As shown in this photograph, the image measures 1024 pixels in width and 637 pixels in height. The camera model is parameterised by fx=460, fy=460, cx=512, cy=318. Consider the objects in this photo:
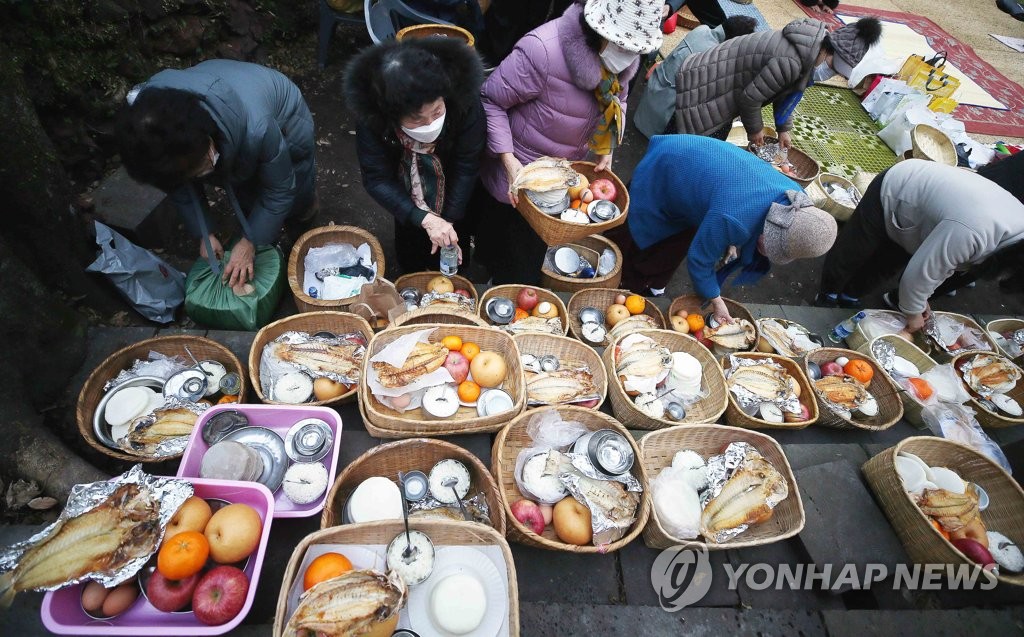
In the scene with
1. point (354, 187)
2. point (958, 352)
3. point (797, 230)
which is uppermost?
point (797, 230)

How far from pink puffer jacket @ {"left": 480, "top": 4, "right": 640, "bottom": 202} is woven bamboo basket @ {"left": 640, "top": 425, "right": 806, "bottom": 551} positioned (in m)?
2.11

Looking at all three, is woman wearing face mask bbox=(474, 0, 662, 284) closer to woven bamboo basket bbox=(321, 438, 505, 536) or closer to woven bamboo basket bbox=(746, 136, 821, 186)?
woven bamboo basket bbox=(321, 438, 505, 536)

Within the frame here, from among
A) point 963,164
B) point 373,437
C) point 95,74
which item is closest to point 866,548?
point 373,437

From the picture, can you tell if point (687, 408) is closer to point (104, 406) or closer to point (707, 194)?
point (707, 194)

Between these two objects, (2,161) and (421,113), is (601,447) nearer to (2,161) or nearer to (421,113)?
(421,113)

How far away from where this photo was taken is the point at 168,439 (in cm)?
261

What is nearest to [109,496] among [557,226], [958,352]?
[557,226]

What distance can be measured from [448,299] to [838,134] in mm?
7317

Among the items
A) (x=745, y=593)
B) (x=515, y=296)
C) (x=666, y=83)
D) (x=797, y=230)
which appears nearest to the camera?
(x=745, y=593)

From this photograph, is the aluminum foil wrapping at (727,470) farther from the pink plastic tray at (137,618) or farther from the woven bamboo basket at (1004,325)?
the woven bamboo basket at (1004,325)

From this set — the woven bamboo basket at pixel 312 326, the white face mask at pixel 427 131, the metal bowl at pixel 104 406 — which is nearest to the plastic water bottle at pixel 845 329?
the white face mask at pixel 427 131

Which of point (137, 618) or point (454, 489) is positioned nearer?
point (137, 618)

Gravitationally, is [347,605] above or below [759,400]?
above

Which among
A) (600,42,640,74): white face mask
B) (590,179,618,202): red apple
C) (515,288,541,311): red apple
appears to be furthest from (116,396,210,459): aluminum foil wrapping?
(600,42,640,74): white face mask
